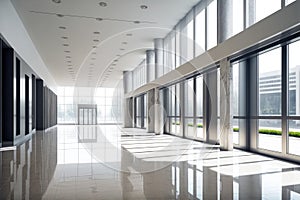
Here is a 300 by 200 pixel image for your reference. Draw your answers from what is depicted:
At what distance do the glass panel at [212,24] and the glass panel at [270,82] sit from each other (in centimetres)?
238

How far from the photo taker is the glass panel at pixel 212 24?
1084cm

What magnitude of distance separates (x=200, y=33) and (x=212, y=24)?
3.61 feet

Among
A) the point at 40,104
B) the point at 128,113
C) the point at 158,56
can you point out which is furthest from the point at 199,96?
the point at 128,113

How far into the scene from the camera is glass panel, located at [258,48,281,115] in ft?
27.3

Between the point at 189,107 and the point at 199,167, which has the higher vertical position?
the point at 189,107

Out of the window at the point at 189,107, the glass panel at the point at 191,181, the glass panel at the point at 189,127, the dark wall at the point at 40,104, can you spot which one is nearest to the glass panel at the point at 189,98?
the window at the point at 189,107

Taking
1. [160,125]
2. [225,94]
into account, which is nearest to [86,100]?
[160,125]

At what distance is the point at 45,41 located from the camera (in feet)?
54.9

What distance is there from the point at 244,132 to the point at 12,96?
9.10 m

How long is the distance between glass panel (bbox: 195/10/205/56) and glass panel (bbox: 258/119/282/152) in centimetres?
421

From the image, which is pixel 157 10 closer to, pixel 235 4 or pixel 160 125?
pixel 235 4

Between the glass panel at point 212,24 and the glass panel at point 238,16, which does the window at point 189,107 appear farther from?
the glass panel at point 238,16

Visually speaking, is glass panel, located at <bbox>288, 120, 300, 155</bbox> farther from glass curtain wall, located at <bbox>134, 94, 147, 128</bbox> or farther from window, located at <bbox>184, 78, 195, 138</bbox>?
glass curtain wall, located at <bbox>134, 94, 147, 128</bbox>

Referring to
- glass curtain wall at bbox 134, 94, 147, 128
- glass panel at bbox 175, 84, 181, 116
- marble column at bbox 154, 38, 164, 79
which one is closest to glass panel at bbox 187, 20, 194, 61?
glass panel at bbox 175, 84, 181, 116
